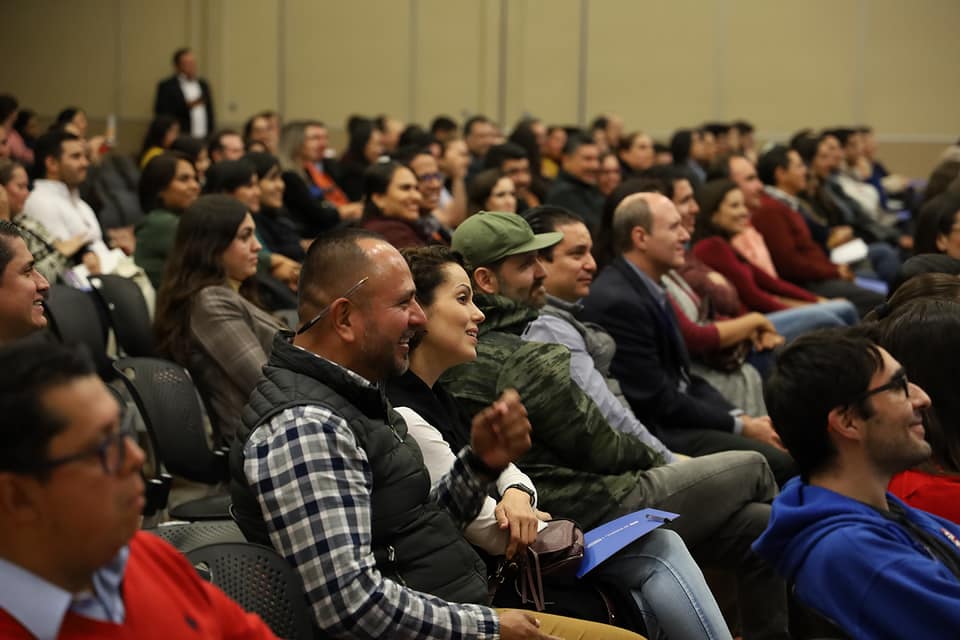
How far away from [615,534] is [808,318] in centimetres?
327

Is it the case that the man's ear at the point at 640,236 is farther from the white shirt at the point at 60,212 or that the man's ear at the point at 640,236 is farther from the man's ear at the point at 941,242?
the white shirt at the point at 60,212

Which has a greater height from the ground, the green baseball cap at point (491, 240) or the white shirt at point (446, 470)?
the green baseball cap at point (491, 240)

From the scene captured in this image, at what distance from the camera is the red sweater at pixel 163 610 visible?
1.49m

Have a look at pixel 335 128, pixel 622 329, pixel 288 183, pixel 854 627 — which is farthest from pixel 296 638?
pixel 335 128

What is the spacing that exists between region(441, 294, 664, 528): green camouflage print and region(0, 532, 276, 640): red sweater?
119cm

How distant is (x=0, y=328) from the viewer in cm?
259

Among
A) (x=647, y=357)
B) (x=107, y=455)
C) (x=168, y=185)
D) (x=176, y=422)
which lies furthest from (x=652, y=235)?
(x=107, y=455)

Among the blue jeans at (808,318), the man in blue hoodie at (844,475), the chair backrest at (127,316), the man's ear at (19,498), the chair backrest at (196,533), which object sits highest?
the man's ear at (19,498)

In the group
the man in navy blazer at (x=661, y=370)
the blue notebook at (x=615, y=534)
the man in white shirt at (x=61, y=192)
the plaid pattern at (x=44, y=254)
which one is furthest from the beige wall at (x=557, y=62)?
the blue notebook at (x=615, y=534)

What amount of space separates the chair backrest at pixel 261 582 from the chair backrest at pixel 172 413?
1360 millimetres

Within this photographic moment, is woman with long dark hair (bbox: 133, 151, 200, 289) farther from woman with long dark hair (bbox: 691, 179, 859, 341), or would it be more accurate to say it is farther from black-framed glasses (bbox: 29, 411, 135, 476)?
black-framed glasses (bbox: 29, 411, 135, 476)

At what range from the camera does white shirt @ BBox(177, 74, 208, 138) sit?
37.0 feet

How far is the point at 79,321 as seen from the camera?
3973mm

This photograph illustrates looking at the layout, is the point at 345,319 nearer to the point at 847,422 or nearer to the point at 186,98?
the point at 847,422
